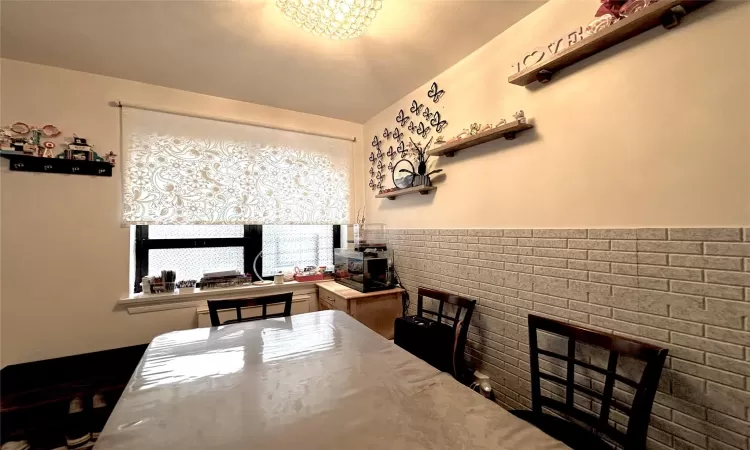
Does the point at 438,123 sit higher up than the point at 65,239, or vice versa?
the point at 438,123

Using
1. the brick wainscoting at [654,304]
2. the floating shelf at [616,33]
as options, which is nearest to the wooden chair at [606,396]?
the brick wainscoting at [654,304]

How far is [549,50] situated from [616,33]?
0.36 meters

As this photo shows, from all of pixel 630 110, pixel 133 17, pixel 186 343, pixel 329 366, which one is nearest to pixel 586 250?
pixel 630 110

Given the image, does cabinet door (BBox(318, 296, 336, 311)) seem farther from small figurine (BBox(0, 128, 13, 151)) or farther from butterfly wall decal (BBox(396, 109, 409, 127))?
small figurine (BBox(0, 128, 13, 151))

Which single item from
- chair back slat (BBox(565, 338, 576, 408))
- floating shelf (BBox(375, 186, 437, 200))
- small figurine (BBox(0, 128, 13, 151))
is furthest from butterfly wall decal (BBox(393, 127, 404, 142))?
small figurine (BBox(0, 128, 13, 151))

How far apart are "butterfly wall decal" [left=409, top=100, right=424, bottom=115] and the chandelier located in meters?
0.97

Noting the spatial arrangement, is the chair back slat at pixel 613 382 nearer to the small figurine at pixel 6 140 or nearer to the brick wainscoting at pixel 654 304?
the brick wainscoting at pixel 654 304

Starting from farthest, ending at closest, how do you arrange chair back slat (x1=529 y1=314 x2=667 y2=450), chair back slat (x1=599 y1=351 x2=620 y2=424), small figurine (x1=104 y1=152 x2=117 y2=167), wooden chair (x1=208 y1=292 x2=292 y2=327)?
small figurine (x1=104 y1=152 x2=117 y2=167), wooden chair (x1=208 y1=292 x2=292 y2=327), chair back slat (x1=599 y1=351 x2=620 y2=424), chair back slat (x1=529 y1=314 x2=667 y2=450)

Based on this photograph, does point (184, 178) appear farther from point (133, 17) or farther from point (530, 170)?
point (530, 170)

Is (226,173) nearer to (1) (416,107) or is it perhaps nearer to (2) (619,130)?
(1) (416,107)

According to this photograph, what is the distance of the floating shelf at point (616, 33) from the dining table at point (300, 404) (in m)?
1.42

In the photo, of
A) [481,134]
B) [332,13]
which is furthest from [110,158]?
[481,134]

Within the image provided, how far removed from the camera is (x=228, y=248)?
2615 millimetres

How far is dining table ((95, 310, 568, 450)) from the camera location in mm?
705
